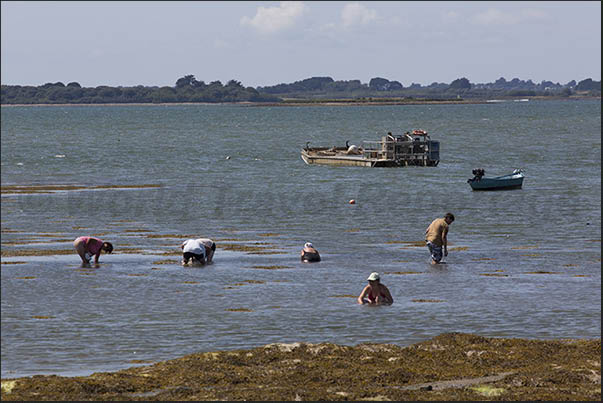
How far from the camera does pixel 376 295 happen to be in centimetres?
2692

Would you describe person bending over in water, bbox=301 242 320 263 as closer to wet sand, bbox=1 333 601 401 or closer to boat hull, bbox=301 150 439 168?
wet sand, bbox=1 333 601 401

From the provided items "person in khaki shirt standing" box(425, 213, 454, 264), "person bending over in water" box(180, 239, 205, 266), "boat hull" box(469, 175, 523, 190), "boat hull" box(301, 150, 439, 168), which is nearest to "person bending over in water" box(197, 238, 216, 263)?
"person bending over in water" box(180, 239, 205, 266)

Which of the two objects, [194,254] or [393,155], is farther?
[393,155]

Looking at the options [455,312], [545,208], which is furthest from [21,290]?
[545,208]

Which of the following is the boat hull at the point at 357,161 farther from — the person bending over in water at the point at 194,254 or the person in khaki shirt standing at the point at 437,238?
the person bending over in water at the point at 194,254

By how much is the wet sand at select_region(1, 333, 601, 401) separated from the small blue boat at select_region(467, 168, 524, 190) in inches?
1846

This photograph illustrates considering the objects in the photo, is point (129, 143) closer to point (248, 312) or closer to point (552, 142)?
point (552, 142)

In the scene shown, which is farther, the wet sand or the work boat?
the work boat

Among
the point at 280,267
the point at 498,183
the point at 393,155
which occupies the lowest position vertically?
the point at 393,155

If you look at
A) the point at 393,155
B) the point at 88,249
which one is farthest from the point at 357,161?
the point at 88,249

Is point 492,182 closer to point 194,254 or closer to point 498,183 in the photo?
point 498,183

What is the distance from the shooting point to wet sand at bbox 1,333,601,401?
16.5 meters

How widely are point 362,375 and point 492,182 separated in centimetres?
5166

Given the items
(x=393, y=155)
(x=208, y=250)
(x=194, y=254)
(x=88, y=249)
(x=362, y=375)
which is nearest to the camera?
(x=362, y=375)
